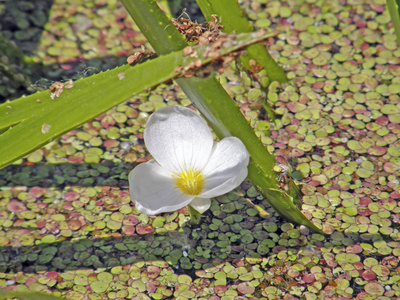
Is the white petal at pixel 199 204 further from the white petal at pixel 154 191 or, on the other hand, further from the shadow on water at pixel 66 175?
the shadow on water at pixel 66 175

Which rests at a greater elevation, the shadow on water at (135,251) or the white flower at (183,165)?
the white flower at (183,165)

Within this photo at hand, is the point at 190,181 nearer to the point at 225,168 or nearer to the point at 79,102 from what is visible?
the point at 225,168

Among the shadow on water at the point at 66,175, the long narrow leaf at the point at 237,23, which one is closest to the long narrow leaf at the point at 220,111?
the long narrow leaf at the point at 237,23

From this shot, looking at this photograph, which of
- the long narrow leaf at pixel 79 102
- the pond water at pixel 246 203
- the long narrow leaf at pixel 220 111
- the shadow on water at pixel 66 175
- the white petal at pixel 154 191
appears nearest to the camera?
the long narrow leaf at pixel 79 102

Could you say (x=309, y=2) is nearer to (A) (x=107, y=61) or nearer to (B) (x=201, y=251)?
(A) (x=107, y=61)

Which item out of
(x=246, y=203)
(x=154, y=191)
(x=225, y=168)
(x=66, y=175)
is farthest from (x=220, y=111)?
(x=66, y=175)
